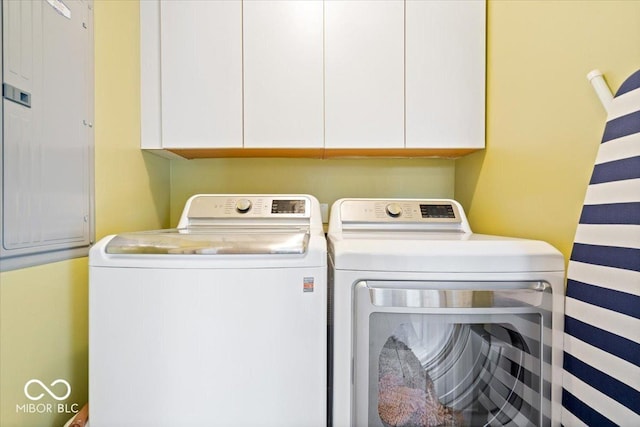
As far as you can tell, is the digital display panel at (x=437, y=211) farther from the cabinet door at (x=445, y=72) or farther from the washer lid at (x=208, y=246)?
the washer lid at (x=208, y=246)

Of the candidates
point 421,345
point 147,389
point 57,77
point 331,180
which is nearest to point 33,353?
point 147,389

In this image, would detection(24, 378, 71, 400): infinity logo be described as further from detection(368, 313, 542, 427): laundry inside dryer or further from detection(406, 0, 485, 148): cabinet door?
detection(406, 0, 485, 148): cabinet door

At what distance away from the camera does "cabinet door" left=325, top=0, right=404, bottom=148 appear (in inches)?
60.5

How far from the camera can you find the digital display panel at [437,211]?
155 cm

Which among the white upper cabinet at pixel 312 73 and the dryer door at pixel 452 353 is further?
the white upper cabinet at pixel 312 73

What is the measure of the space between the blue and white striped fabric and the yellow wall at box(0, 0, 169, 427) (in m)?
1.56

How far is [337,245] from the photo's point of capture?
40.6 inches

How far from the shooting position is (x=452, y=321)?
100 centimetres

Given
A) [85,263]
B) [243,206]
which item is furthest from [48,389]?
[243,206]

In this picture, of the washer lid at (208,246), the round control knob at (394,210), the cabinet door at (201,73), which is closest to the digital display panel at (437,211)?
the round control knob at (394,210)

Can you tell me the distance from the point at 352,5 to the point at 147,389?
1.71 m

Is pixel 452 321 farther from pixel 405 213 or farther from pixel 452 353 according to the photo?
pixel 405 213

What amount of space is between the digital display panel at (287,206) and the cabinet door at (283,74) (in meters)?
0.27

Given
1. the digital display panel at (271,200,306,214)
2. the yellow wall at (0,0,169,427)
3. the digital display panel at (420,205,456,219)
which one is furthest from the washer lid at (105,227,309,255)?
the digital display panel at (420,205,456,219)
